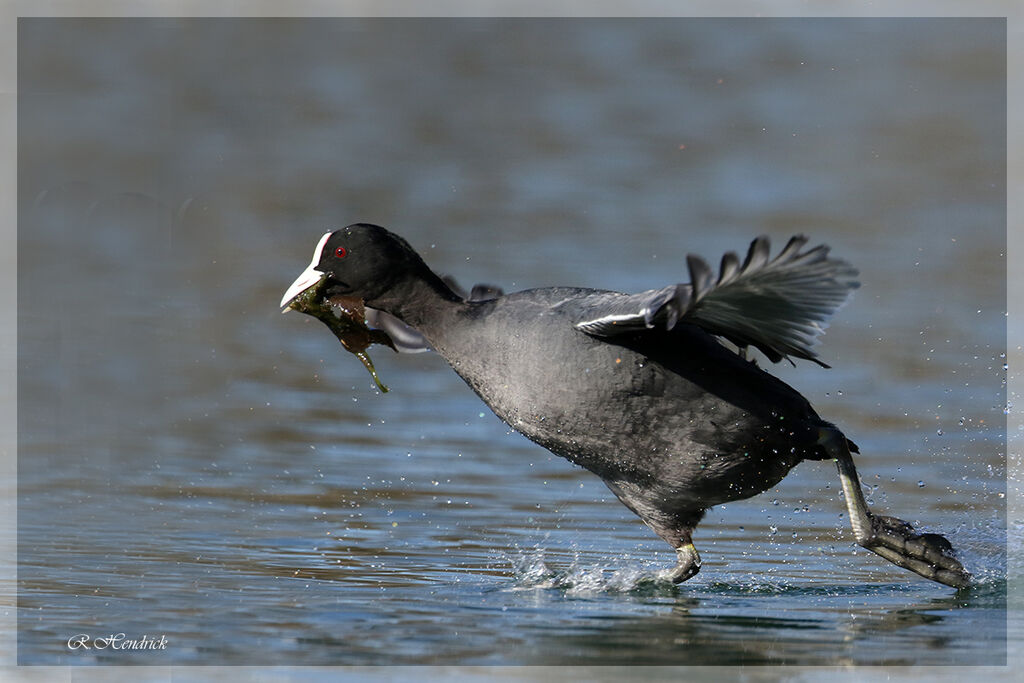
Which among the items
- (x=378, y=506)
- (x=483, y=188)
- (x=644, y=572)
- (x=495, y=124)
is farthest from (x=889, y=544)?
(x=495, y=124)

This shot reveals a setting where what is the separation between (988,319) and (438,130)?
204 inches

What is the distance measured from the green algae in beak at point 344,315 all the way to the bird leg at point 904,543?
68.3 inches

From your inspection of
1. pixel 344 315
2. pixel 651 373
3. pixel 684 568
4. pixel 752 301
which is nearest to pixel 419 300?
pixel 344 315

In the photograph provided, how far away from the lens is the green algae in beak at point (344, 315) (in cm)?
605

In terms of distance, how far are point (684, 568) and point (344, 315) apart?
1623 millimetres

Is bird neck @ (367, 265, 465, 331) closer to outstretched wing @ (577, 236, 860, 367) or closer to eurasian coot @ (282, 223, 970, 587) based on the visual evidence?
eurasian coot @ (282, 223, 970, 587)

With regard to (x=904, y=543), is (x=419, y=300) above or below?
above

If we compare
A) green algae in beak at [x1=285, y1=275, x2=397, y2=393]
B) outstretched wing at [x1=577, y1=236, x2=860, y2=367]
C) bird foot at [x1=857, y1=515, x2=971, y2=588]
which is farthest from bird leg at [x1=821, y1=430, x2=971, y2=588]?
green algae in beak at [x1=285, y1=275, x2=397, y2=393]

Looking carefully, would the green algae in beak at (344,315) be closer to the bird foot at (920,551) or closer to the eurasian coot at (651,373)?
the eurasian coot at (651,373)

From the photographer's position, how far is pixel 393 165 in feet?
43.3

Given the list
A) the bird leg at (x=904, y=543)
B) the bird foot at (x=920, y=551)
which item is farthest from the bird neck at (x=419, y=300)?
the bird foot at (x=920, y=551)

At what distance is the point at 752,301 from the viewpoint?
5.41m

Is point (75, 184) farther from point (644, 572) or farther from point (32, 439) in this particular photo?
point (644, 572)

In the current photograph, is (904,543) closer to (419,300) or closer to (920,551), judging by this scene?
(920,551)
